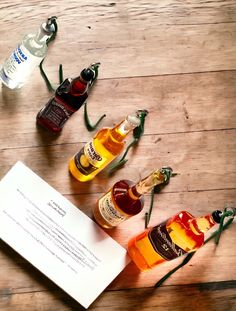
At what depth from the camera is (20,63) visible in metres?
1.15

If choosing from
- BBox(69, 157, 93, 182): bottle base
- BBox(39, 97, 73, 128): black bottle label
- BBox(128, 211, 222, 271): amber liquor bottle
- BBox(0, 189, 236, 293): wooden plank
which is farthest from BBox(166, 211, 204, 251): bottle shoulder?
BBox(39, 97, 73, 128): black bottle label

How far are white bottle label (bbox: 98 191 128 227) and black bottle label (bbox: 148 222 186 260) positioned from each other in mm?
71

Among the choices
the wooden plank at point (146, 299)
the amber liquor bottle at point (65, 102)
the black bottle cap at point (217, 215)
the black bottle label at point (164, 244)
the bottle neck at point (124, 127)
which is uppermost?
the amber liquor bottle at point (65, 102)

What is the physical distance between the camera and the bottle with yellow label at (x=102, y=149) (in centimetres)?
110

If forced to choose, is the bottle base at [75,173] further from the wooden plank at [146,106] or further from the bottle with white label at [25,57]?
the bottle with white label at [25,57]

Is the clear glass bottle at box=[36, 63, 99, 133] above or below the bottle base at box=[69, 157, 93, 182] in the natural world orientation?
above

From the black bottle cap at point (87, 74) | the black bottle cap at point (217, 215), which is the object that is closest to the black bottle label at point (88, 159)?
the black bottle cap at point (87, 74)

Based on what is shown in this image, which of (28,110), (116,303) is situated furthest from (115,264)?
(28,110)

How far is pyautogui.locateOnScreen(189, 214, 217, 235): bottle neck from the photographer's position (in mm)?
1079

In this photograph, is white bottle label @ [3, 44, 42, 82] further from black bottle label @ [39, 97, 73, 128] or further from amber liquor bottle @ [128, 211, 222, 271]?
amber liquor bottle @ [128, 211, 222, 271]

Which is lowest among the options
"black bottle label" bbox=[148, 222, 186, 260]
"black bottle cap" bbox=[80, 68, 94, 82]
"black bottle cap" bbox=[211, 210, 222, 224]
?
"black bottle label" bbox=[148, 222, 186, 260]

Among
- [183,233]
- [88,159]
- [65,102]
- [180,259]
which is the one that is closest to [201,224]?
[183,233]

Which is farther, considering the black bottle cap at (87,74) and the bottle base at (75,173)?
the bottle base at (75,173)

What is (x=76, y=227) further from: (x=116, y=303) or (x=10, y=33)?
(x=10, y=33)
